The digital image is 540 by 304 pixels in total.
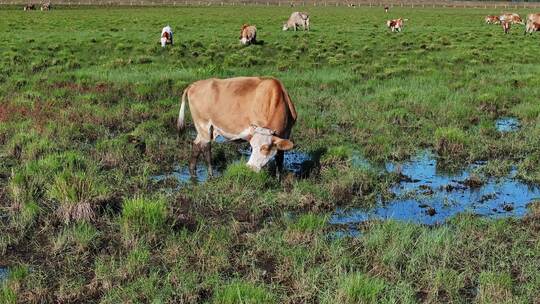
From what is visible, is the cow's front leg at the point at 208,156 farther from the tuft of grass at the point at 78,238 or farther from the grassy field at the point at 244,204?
the tuft of grass at the point at 78,238

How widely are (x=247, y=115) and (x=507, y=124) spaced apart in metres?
6.45

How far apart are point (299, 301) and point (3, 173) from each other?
5.48 metres

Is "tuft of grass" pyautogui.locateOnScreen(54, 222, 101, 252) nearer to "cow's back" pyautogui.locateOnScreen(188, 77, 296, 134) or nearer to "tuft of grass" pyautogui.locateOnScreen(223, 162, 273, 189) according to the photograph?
"tuft of grass" pyautogui.locateOnScreen(223, 162, 273, 189)

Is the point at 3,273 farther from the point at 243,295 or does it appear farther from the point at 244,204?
the point at 244,204

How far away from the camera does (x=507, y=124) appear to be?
11898 millimetres

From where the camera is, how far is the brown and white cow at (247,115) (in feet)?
26.1

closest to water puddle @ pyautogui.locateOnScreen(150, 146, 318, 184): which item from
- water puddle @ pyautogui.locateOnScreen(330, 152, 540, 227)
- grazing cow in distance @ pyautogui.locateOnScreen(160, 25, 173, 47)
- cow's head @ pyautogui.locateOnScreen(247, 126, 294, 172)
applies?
cow's head @ pyautogui.locateOnScreen(247, 126, 294, 172)

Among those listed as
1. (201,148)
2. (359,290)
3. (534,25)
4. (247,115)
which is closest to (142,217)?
(359,290)

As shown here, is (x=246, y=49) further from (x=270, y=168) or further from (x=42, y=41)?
(x=270, y=168)

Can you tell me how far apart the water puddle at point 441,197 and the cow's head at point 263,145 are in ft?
4.60

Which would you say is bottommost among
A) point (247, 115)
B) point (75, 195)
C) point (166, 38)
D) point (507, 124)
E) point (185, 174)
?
point (185, 174)

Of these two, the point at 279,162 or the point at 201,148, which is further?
the point at 201,148

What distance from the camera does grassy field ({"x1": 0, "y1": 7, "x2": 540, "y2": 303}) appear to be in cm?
505

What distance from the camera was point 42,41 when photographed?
27.3 metres
